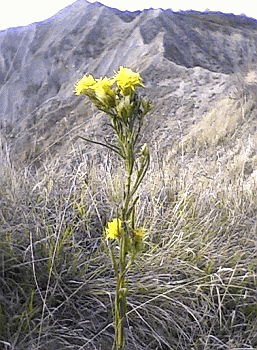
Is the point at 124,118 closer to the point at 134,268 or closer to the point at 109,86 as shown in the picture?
the point at 109,86

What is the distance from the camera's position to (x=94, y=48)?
10.2 metres

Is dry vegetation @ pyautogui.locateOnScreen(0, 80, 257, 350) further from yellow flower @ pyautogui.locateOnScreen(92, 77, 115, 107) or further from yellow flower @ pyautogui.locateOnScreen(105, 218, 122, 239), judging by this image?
yellow flower @ pyautogui.locateOnScreen(92, 77, 115, 107)

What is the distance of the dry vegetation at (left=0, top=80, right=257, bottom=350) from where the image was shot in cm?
200

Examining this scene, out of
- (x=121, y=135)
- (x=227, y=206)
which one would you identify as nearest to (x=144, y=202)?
(x=227, y=206)

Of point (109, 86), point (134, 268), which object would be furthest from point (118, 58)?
point (109, 86)

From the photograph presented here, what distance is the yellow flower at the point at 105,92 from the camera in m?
1.36

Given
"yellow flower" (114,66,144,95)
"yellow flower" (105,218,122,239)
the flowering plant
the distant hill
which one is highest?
"yellow flower" (114,66,144,95)

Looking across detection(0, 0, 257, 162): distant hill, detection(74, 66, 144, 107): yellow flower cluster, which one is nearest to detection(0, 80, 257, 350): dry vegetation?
detection(74, 66, 144, 107): yellow flower cluster

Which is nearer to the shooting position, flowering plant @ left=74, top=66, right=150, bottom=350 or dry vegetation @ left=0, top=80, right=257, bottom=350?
flowering plant @ left=74, top=66, right=150, bottom=350

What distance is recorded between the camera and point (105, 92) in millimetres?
1363

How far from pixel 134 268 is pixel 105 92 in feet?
3.58

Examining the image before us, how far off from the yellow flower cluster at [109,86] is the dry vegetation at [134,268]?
86cm

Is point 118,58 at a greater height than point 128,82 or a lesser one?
lesser

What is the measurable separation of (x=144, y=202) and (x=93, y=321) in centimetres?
76
